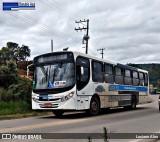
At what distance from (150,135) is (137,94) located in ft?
47.7

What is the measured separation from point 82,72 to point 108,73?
351cm

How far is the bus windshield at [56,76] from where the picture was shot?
16.5 m

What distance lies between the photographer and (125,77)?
22844mm

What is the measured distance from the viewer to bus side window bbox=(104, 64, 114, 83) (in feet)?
65.3

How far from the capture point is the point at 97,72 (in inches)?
740

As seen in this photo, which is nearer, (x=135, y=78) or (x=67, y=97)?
(x=67, y=97)

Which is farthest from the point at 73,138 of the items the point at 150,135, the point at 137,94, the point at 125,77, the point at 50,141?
the point at 137,94

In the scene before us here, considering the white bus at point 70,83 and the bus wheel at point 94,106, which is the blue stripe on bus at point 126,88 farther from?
the bus wheel at point 94,106

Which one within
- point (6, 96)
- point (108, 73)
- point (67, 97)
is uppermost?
point (108, 73)

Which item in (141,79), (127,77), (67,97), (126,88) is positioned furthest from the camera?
(141,79)

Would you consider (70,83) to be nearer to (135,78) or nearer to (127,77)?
(127,77)

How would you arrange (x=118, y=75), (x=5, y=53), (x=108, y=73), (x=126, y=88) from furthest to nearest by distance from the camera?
(x=5, y=53), (x=126, y=88), (x=118, y=75), (x=108, y=73)

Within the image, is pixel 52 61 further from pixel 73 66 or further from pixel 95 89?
pixel 95 89

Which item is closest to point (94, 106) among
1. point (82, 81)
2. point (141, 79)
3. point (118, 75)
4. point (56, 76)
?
point (82, 81)
